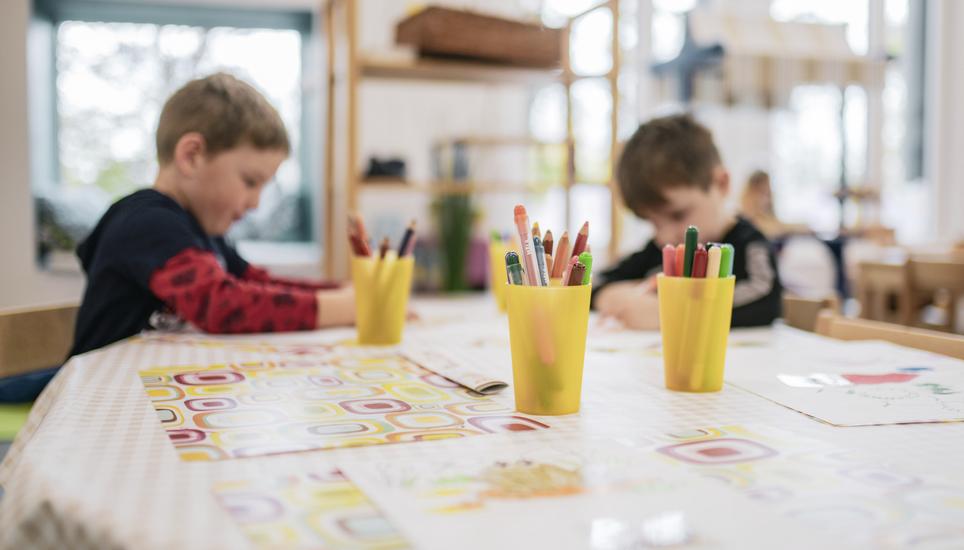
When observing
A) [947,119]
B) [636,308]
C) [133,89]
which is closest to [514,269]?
[636,308]

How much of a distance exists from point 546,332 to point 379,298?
426 mm

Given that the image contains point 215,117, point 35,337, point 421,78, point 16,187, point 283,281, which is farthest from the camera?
point 16,187

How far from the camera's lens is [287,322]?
1192mm

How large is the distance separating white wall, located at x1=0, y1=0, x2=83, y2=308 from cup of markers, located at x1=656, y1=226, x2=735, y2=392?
3022mm

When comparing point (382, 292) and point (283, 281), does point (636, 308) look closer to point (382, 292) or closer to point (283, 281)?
point (382, 292)

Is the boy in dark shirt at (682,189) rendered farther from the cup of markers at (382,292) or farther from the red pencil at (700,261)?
the red pencil at (700,261)

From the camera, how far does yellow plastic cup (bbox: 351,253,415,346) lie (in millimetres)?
1052

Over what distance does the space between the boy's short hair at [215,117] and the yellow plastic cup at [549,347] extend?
80 cm

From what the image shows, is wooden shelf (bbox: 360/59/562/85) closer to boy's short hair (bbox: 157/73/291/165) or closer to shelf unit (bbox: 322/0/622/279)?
shelf unit (bbox: 322/0/622/279)

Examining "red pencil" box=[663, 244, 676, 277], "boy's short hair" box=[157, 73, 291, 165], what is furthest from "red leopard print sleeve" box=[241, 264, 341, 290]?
"red pencil" box=[663, 244, 676, 277]

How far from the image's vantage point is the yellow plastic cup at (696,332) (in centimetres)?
76

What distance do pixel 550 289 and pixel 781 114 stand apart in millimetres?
4463

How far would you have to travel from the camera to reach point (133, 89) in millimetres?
3529

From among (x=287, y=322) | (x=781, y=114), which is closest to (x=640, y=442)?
(x=287, y=322)
